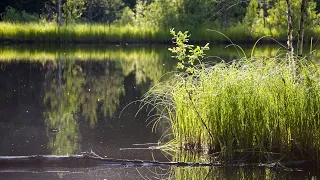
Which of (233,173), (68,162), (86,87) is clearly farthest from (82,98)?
(233,173)

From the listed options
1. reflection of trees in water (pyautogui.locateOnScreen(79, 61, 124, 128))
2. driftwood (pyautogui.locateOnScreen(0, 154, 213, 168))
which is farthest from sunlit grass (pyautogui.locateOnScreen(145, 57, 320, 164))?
reflection of trees in water (pyautogui.locateOnScreen(79, 61, 124, 128))

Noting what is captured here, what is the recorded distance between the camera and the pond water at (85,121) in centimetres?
519

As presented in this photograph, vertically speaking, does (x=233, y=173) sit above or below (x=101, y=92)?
below

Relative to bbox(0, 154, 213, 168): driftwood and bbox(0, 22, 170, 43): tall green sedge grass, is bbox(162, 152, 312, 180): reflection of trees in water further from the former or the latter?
bbox(0, 22, 170, 43): tall green sedge grass

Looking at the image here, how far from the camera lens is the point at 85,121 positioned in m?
7.88

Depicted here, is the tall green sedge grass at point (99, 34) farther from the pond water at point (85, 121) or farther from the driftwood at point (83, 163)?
the driftwood at point (83, 163)

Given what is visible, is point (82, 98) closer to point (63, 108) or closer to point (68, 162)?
point (63, 108)

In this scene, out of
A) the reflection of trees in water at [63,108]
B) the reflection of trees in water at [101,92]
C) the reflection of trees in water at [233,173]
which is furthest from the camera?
the reflection of trees in water at [101,92]

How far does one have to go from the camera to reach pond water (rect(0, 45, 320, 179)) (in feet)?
17.0

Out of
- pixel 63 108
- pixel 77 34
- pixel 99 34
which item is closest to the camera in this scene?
pixel 63 108

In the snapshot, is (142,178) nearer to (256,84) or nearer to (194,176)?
(194,176)

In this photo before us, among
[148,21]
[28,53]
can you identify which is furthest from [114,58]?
[148,21]

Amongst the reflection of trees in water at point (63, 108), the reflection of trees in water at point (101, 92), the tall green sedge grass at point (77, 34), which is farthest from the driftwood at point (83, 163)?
the tall green sedge grass at point (77, 34)

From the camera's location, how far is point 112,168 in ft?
17.3
